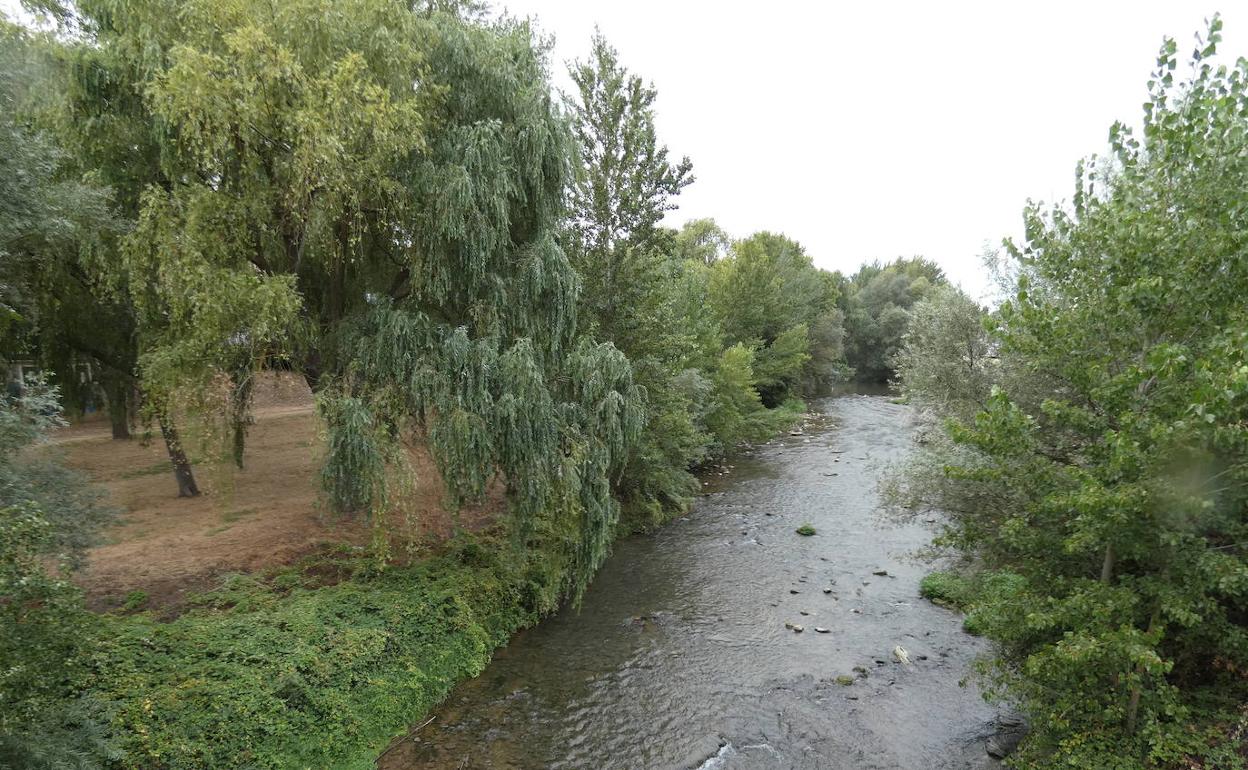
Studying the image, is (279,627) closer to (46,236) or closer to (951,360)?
(46,236)

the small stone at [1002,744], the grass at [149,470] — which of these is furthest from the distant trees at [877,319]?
the grass at [149,470]

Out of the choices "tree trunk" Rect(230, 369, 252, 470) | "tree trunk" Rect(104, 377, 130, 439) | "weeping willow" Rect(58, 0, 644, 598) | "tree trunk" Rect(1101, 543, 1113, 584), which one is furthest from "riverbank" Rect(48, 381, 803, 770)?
"tree trunk" Rect(1101, 543, 1113, 584)

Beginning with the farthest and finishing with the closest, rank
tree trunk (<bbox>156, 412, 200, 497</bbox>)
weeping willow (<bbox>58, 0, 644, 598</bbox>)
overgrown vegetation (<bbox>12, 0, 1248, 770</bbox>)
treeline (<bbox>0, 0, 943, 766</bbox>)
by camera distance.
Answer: tree trunk (<bbox>156, 412, 200, 497</bbox>)
weeping willow (<bbox>58, 0, 644, 598</bbox>)
treeline (<bbox>0, 0, 943, 766</bbox>)
overgrown vegetation (<bbox>12, 0, 1248, 770</bbox>)

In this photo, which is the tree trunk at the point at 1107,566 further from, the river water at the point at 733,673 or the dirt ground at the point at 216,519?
the dirt ground at the point at 216,519

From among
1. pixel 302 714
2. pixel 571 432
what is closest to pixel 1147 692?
pixel 571 432

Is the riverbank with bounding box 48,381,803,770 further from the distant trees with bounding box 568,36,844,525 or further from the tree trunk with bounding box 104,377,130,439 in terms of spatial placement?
the distant trees with bounding box 568,36,844,525

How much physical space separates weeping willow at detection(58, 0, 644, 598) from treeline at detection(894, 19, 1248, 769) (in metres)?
6.97

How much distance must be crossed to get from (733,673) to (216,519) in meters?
10.9

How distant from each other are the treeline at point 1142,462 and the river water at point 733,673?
2389mm

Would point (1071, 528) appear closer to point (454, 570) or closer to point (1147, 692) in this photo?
point (1147, 692)

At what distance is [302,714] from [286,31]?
10220mm

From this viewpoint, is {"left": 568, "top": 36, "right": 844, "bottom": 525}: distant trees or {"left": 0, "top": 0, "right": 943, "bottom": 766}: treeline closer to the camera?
{"left": 0, "top": 0, "right": 943, "bottom": 766}: treeline

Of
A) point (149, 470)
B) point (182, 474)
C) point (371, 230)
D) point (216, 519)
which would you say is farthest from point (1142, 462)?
point (149, 470)

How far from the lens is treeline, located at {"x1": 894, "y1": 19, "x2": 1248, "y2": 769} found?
234 inches
